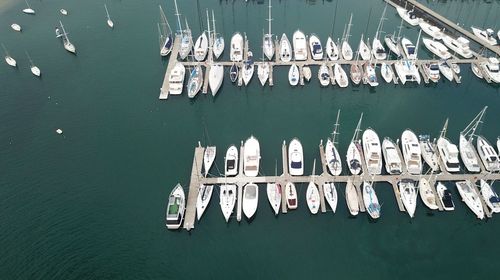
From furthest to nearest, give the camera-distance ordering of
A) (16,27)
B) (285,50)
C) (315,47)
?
(16,27) < (315,47) < (285,50)

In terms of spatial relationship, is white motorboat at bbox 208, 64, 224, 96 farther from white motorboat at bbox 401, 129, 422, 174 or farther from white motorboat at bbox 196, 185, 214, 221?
white motorboat at bbox 401, 129, 422, 174

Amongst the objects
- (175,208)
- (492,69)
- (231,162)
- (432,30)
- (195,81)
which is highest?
(432,30)

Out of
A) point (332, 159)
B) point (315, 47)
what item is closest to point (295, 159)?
point (332, 159)

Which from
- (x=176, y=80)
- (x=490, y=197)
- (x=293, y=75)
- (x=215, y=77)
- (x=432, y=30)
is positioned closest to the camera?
(x=490, y=197)

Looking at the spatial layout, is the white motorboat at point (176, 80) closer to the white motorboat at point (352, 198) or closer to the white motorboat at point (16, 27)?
the white motorboat at point (352, 198)

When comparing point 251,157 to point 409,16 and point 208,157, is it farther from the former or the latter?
point 409,16

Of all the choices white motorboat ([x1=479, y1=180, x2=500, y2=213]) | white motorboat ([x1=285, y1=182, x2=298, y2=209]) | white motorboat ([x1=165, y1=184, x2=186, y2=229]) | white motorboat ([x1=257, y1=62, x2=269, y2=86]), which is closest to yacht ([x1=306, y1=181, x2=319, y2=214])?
white motorboat ([x1=285, y1=182, x2=298, y2=209])

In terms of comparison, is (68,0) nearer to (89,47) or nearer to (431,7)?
(89,47)
